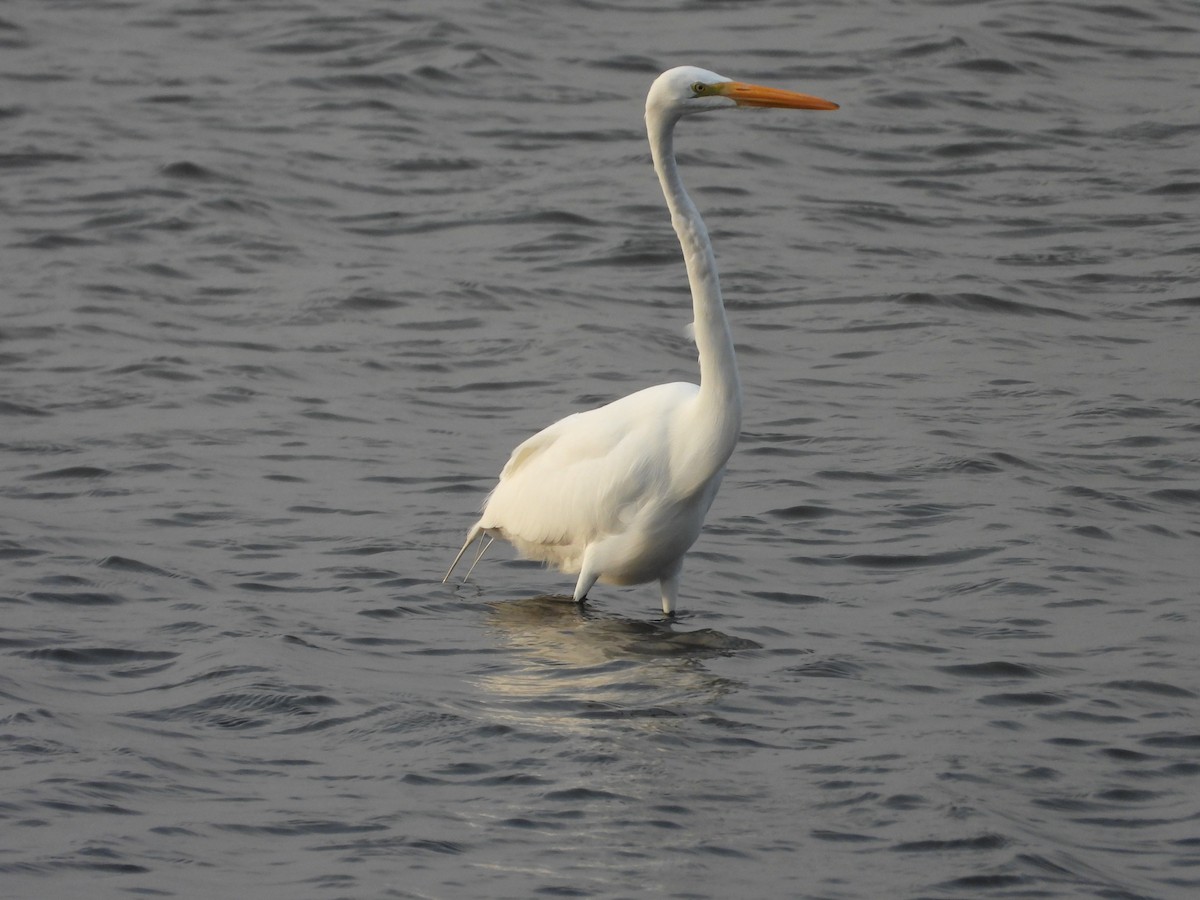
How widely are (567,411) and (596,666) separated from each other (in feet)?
11.7

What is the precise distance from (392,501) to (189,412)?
1820mm

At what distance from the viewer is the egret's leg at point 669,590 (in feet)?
24.7

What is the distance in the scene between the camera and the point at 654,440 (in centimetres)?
728

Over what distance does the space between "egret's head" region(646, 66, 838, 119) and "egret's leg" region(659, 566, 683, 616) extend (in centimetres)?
179

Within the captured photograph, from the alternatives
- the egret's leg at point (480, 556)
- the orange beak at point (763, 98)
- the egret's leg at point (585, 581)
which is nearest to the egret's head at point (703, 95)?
the orange beak at point (763, 98)

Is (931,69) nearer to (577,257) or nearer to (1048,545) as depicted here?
(577,257)

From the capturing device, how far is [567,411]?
10375mm

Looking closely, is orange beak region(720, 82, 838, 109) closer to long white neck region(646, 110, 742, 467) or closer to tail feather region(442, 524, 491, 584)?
long white neck region(646, 110, 742, 467)

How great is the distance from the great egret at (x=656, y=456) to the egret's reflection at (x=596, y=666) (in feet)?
0.61

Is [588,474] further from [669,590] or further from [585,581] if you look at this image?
[669,590]

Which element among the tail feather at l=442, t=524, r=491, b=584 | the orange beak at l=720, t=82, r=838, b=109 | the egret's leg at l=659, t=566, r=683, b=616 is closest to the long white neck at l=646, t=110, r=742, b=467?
the orange beak at l=720, t=82, r=838, b=109

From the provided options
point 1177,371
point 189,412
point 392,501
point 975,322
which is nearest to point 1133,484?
point 1177,371

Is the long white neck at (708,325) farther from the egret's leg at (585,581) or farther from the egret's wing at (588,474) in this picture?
the egret's leg at (585,581)

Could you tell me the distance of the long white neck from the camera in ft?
22.9
